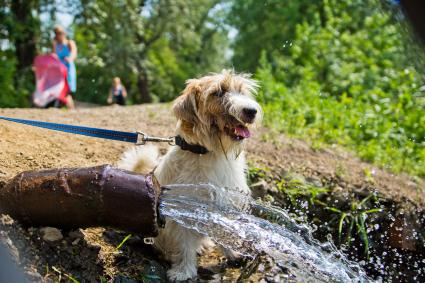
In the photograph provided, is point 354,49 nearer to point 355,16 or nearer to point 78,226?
point 355,16

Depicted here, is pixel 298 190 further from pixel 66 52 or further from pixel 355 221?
pixel 66 52

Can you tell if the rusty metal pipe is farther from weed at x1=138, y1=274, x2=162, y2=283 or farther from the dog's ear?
the dog's ear

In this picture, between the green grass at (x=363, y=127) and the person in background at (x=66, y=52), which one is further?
the person in background at (x=66, y=52)

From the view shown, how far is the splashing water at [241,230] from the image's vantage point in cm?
365

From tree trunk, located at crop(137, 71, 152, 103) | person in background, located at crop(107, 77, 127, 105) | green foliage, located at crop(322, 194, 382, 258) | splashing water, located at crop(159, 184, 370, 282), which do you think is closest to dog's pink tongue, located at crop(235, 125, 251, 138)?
splashing water, located at crop(159, 184, 370, 282)

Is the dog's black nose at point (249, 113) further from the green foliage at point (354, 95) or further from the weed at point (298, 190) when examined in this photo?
the weed at point (298, 190)

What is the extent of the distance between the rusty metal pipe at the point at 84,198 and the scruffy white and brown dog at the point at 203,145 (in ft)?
1.83

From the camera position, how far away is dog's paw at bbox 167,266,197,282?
3729 millimetres

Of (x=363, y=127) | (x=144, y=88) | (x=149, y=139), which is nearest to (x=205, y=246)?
(x=149, y=139)

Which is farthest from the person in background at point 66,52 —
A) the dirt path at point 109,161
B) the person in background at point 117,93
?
the person in background at point 117,93

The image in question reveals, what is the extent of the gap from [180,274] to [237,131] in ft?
3.95

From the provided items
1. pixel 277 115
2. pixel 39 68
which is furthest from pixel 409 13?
pixel 39 68

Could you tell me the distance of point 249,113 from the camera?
376 cm

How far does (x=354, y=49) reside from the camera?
45.5 ft
